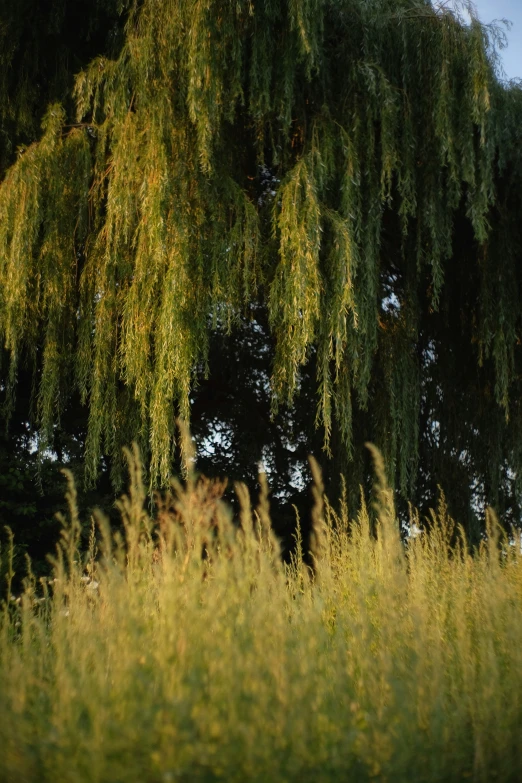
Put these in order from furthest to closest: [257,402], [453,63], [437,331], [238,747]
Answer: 1. [257,402]
2. [437,331]
3. [453,63]
4. [238,747]

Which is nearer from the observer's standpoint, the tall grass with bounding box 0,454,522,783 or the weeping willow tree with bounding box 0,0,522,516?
the tall grass with bounding box 0,454,522,783

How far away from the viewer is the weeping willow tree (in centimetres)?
553

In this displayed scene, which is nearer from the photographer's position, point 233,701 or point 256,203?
point 233,701

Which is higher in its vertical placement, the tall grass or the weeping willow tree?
the weeping willow tree

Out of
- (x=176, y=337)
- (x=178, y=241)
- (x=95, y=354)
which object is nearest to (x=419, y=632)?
(x=176, y=337)

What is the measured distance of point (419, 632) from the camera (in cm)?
244

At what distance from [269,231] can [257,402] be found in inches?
109

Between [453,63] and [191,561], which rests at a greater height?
[453,63]

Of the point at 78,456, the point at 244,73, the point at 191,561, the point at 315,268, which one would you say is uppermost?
the point at 244,73

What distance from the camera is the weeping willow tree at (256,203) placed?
5531 millimetres

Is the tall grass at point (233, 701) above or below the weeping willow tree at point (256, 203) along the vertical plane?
below

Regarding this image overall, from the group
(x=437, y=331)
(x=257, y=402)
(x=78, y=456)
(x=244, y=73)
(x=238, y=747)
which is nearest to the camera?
(x=238, y=747)

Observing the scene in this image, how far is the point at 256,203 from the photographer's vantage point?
6559mm

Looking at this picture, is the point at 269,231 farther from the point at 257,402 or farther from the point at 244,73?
the point at 257,402
